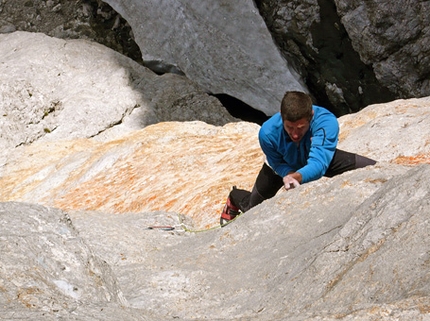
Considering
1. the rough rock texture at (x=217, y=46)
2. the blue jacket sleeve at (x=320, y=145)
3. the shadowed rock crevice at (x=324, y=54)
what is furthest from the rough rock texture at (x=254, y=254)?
the rough rock texture at (x=217, y=46)

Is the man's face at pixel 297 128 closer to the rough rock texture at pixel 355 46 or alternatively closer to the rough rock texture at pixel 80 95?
the rough rock texture at pixel 355 46

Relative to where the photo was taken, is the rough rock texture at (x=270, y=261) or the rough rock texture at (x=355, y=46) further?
the rough rock texture at (x=355, y=46)

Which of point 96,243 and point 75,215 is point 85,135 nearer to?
point 75,215

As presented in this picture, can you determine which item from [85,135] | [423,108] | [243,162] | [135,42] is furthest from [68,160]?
[423,108]

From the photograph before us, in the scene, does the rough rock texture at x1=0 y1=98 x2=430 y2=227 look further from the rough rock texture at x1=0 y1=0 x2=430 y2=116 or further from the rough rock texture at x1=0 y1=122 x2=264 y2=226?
the rough rock texture at x1=0 y1=0 x2=430 y2=116

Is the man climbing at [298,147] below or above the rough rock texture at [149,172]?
above

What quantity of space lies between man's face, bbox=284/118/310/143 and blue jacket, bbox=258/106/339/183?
14 cm

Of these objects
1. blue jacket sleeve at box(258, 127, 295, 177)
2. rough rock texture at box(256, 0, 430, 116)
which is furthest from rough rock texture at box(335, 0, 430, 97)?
blue jacket sleeve at box(258, 127, 295, 177)

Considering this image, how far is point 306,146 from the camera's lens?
688 centimetres

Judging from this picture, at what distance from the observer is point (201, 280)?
16.4ft

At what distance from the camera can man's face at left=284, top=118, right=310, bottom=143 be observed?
648cm

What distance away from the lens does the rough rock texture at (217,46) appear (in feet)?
50.1

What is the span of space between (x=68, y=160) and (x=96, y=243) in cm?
728

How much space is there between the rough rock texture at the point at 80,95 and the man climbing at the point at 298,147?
8.31 meters
